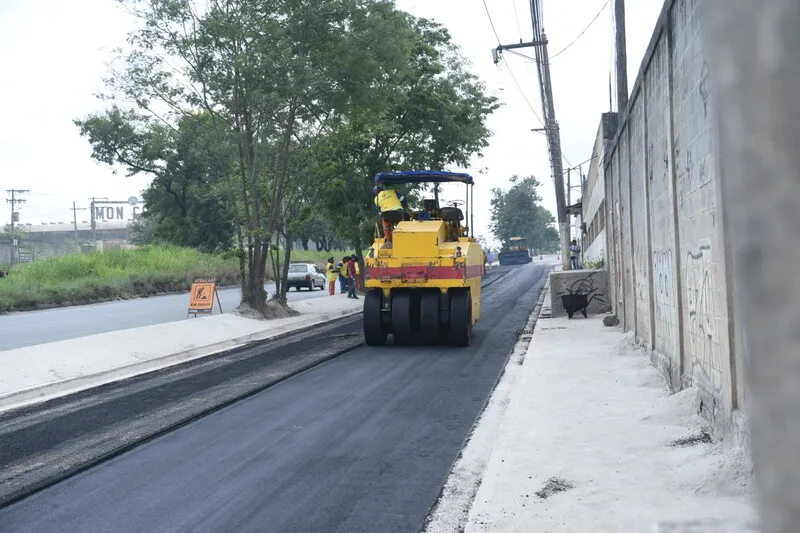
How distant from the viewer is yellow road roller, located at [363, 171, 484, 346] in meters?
16.0

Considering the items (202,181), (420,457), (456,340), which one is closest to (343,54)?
(456,340)

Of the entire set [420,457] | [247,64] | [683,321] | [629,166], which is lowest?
[420,457]

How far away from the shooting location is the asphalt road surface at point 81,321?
18.8 metres

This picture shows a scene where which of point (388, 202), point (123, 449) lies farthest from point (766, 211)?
point (388, 202)

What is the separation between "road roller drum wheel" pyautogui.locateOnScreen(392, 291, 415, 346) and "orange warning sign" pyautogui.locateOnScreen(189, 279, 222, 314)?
7.79 m

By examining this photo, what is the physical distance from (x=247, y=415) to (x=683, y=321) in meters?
4.86

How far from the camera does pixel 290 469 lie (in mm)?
7008

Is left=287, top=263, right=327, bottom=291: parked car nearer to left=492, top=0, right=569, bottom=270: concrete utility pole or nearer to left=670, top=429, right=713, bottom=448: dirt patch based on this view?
left=492, top=0, right=569, bottom=270: concrete utility pole

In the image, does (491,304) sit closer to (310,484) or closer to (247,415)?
(247,415)

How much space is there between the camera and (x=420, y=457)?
737 cm

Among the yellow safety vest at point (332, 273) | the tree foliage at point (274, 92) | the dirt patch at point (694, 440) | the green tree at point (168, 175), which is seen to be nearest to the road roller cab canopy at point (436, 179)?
the tree foliage at point (274, 92)

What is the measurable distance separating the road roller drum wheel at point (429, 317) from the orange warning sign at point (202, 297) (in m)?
8.36

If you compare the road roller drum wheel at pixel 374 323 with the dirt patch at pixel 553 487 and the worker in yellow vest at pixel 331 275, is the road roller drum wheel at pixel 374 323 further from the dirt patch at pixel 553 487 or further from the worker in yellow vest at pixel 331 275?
the worker in yellow vest at pixel 331 275

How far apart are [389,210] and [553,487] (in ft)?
38.9
